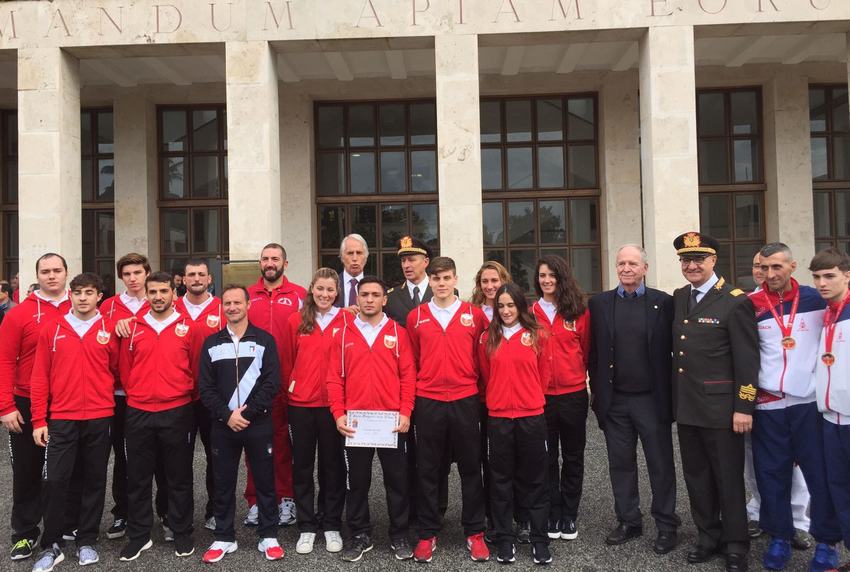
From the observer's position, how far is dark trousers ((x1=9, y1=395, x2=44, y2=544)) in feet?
15.0

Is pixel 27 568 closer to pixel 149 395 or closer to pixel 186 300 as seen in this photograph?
pixel 149 395

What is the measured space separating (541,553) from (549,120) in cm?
983

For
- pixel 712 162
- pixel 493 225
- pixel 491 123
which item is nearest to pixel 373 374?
pixel 493 225

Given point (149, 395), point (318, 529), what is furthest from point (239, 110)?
point (318, 529)

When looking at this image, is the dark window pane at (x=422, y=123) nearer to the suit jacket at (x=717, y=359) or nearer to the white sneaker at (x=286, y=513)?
the white sneaker at (x=286, y=513)

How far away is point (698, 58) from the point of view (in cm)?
1137

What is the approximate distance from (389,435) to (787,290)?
111 inches

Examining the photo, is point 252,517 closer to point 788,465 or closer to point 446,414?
point 446,414

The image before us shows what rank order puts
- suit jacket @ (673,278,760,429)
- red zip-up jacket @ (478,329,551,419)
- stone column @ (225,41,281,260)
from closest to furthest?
suit jacket @ (673,278,760,429), red zip-up jacket @ (478,329,551,419), stone column @ (225,41,281,260)

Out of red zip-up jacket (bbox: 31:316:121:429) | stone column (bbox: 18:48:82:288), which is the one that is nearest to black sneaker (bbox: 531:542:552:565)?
red zip-up jacket (bbox: 31:316:121:429)

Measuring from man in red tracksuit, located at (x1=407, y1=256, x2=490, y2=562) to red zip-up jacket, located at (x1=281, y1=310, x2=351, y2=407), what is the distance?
68cm

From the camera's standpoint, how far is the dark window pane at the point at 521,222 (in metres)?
12.4

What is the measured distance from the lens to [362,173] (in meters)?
12.6

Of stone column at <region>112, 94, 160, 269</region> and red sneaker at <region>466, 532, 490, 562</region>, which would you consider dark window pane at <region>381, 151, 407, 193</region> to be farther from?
red sneaker at <region>466, 532, 490, 562</region>
